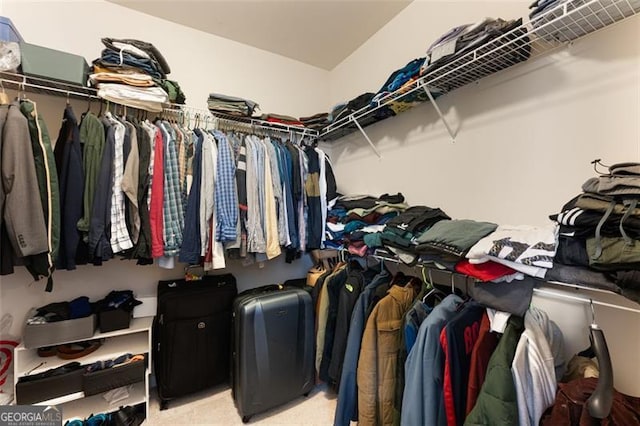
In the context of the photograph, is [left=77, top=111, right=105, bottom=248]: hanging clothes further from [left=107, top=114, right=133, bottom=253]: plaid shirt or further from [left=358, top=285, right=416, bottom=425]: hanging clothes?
[left=358, top=285, right=416, bottom=425]: hanging clothes

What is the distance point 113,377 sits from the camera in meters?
1.60

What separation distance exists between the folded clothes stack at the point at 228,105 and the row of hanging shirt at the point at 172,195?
162mm

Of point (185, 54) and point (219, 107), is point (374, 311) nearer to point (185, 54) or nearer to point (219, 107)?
point (219, 107)

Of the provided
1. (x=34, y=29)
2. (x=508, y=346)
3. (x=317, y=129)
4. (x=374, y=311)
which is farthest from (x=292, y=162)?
(x=34, y=29)

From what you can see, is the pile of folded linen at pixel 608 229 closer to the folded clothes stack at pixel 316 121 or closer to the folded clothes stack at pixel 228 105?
the folded clothes stack at pixel 316 121

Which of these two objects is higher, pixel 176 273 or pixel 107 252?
pixel 107 252

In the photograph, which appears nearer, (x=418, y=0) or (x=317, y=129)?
(x=418, y=0)

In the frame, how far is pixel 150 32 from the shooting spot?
2.04m

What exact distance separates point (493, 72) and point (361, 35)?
1.27 metres

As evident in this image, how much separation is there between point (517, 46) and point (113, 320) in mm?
2602

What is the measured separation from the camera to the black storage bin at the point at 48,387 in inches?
56.2

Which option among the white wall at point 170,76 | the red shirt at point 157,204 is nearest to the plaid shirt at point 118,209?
the red shirt at point 157,204

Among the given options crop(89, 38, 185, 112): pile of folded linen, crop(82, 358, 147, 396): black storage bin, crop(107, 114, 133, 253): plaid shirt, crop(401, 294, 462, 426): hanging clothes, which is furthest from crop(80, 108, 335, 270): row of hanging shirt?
crop(401, 294, 462, 426): hanging clothes

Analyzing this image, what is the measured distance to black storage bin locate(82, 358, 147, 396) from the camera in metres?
1.55
